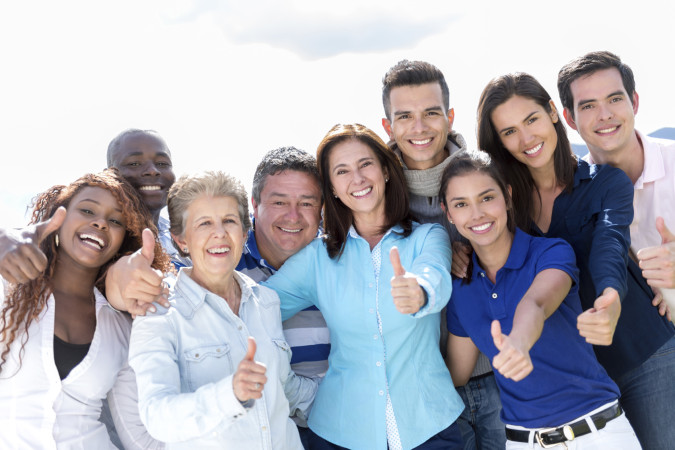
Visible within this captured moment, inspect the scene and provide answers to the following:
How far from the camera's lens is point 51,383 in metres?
3.08

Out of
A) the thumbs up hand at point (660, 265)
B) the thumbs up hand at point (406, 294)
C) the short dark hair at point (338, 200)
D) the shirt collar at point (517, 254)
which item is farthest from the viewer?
the short dark hair at point (338, 200)

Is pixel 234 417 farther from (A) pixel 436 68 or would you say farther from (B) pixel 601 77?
(B) pixel 601 77

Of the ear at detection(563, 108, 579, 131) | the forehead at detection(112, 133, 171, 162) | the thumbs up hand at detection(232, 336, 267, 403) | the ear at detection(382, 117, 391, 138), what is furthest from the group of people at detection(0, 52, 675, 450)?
the forehead at detection(112, 133, 171, 162)

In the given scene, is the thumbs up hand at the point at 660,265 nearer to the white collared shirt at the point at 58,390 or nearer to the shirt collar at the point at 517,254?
the shirt collar at the point at 517,254

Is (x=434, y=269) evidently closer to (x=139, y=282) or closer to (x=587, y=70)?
(x=139, y=282)

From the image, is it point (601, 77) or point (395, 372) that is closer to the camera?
point (395, 372)

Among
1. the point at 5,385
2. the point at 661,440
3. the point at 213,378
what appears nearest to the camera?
the point at 213,378

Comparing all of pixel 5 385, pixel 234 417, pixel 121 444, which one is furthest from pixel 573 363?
pixel 5 385

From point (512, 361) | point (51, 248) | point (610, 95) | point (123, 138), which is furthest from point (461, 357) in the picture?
point (123, 138)

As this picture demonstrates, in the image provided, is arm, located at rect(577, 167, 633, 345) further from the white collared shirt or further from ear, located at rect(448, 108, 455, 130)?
the white collared shirt

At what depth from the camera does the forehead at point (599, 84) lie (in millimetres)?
4211

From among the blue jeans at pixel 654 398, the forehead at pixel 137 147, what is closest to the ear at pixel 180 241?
the forehead at pixel 137 147

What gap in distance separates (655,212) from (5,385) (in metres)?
4.26

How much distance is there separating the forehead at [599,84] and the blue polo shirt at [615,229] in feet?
2.01
